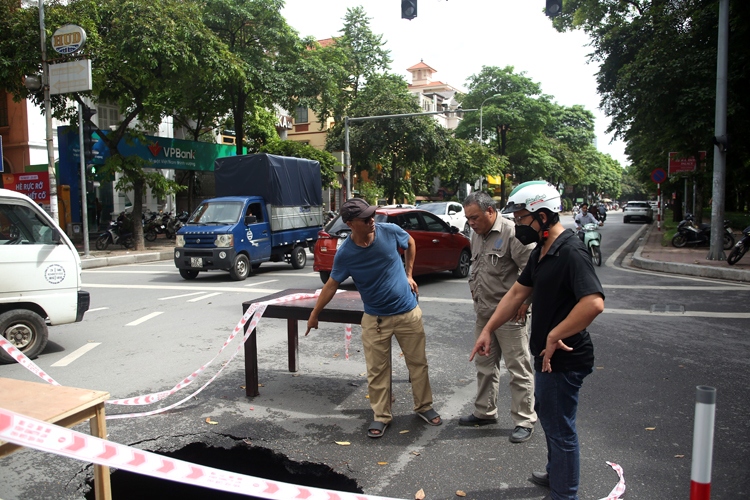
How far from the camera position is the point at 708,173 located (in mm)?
19594

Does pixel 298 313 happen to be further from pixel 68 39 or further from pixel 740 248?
pixel 68 39

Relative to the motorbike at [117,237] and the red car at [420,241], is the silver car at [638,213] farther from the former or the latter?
the red car at [420,241]

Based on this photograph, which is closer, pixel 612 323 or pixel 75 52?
pixel 612 323

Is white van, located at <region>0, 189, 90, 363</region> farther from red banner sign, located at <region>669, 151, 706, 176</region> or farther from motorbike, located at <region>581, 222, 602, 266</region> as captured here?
red banner sign, located at <region>669, 151, 706, 176</region>

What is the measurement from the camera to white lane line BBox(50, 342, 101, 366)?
20.5ft

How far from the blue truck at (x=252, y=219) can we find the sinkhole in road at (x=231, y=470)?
8548mm

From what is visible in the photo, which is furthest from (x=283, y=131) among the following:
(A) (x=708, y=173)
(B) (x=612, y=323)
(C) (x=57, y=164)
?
(B) (x=612, y=323)

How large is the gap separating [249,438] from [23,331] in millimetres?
3564

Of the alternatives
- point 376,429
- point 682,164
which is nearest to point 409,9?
point 376,429

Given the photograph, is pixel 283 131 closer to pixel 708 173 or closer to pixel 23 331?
pixel 708 173

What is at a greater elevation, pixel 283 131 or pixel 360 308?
pixel 283 131

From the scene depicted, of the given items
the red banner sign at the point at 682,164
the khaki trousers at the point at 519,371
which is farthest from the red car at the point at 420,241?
the red banner sign at the point at 682,164

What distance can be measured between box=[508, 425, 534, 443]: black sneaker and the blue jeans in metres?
1.11

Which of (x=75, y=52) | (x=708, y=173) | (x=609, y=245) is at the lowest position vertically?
(x=609, y=245)
